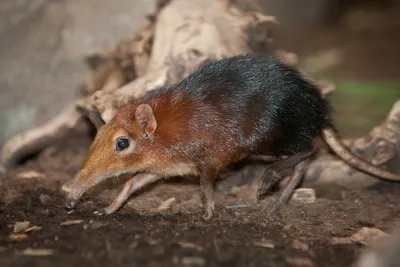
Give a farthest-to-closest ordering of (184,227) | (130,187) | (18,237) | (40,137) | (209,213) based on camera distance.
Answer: (40,137) < (130,187) < (209,213) < (184,227) < (18,237)

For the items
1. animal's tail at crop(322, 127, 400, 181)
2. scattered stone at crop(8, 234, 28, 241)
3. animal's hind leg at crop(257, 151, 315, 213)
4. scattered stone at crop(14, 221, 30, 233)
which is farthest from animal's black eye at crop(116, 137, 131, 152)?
animal's tail at crop(322, 127, 400, 181)

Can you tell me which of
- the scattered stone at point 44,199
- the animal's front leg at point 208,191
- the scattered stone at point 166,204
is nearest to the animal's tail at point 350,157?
the animal's front leg at point 208,191

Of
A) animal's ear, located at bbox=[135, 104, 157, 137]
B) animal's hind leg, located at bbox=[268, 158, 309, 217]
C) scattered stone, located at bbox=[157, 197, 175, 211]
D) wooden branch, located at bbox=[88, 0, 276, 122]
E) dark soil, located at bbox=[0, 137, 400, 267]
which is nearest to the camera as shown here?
dark soil, located at bbox=[0, 137, 400, 267]

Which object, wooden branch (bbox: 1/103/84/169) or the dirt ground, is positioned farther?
wooden branch (bbox: 1/103/84/169)

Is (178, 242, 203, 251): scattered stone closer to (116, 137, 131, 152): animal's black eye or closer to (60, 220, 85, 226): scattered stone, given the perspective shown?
Answer: (60, 220, 85, 226): scattered stone

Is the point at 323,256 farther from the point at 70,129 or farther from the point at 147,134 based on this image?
the point at 70,129

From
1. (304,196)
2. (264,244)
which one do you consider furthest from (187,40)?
(264,244)

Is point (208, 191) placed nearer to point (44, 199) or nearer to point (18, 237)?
point (44, 199)
